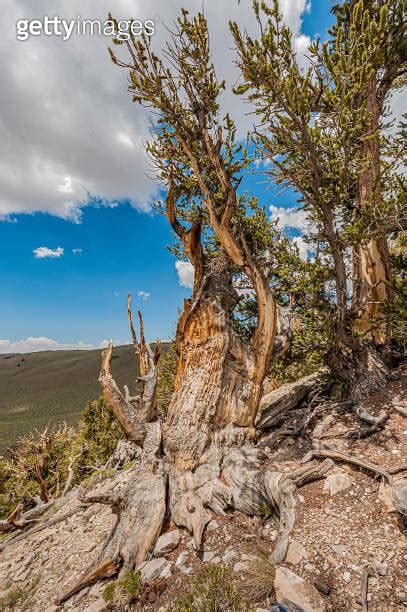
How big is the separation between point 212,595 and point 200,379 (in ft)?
9.92

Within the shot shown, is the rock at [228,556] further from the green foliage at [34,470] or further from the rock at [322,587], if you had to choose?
the green foliage at [34,470]

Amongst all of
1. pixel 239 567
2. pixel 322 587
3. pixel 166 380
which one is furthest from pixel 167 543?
pixel 166 380

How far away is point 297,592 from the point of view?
2.75 meters

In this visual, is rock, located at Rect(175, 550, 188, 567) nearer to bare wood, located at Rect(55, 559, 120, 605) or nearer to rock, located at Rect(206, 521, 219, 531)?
rock, located at Rect(206, 521, 219, 531)

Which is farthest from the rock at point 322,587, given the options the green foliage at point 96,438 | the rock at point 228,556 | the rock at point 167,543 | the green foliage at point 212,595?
the green foliage at point 96,438

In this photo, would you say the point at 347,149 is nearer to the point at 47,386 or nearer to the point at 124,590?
the point at 124,590

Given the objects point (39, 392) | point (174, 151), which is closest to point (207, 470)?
point (174, 151)

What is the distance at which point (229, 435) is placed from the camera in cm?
553

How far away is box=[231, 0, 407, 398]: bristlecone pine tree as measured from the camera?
14.8ft

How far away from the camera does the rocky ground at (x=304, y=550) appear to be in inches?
110

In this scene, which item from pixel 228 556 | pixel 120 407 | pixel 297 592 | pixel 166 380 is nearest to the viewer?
pixel 297 592

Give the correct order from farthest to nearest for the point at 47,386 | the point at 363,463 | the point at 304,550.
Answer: the point at 47,386
the point at 363,463
the point at 304,550

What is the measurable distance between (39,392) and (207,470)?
7674 cm

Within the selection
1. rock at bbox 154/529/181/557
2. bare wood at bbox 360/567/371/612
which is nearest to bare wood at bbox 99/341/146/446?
rock at bbox 154/529/181/557
